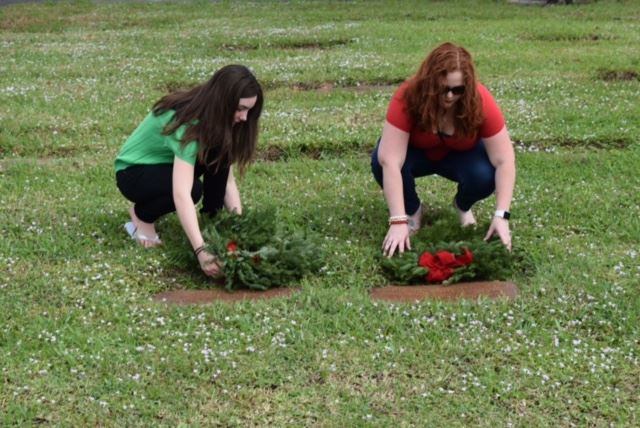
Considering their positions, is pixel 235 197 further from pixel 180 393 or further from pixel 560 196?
pixel 560 196

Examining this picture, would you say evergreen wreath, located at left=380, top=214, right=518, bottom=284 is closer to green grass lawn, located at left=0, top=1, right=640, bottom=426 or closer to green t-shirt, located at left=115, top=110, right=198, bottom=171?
green grass lawn, located at left=0, top=1, right=640, bottom=426

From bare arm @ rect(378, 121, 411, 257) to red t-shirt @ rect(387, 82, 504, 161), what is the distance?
0.06 meters

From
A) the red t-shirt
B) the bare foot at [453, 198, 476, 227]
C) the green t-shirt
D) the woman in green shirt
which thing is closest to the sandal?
the woman in green shirt

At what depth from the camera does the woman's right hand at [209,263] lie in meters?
4.36

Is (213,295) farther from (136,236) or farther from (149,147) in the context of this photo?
(149,147)

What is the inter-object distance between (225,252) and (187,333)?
59 cm

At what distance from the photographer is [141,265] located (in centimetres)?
459

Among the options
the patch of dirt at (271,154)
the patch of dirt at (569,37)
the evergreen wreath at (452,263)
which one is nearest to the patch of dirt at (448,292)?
the evergreen wreath at (452,263)

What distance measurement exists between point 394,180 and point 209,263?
3.63ft

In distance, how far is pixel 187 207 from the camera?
14.1 feet

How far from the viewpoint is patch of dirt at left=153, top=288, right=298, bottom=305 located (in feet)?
14.1

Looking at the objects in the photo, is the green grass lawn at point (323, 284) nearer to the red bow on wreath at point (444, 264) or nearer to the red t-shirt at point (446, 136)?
the red bow on wreath at point (444, 264)

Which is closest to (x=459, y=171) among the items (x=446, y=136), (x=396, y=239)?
(x=446, y=136)

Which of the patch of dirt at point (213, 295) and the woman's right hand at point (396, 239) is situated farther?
the woman's right hand at point (396, 239)
